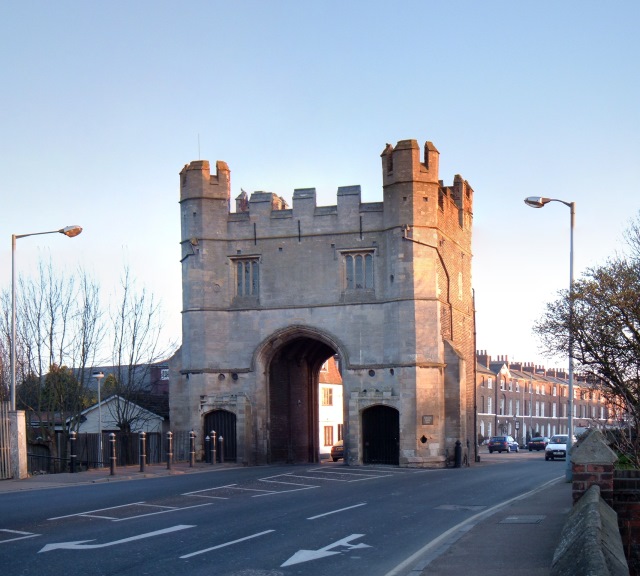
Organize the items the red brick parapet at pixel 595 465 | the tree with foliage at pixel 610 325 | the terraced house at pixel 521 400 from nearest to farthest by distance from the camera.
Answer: the red brick parapet at pixel 595 465, the tree with foliage at pixel 610 325, the terraced house at pixel 521 400

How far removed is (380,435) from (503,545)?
26.3 m

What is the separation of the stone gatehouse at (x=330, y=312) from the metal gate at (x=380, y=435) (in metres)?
0.05

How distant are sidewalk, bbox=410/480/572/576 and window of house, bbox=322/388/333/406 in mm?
52840

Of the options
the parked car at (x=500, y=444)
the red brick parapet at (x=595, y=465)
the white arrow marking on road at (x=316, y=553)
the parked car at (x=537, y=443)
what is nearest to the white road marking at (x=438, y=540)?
the white arrow marking on road at (x=316, y=553)

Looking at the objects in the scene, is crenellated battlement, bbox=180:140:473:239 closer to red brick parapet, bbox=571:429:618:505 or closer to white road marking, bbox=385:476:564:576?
white road marking, bbox=385:476:564:576

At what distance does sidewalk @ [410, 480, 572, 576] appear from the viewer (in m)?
10.9

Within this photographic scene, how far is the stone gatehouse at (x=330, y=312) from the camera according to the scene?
38.2 metres

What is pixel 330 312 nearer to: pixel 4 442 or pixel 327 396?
pixel 4 442

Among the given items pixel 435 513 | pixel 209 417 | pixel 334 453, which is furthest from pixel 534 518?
pixel 334 453

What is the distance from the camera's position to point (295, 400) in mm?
43031

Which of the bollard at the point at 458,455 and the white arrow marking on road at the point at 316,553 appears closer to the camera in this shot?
the white arrow marking on road at the point at 316,553

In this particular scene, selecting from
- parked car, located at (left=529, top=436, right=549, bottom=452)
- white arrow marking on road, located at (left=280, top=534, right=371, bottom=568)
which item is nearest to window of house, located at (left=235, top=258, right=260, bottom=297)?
white arrow marking on road, located at (left=280, top=534, right=371, bottom=568)

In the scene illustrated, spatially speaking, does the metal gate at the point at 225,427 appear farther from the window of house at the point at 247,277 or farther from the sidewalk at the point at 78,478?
the sidewalk at the point at 78,478

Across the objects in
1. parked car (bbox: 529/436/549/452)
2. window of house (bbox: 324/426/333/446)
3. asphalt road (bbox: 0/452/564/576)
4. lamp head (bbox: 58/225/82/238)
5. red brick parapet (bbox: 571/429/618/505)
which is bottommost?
parked car (bbox: 529/436/549/452)
